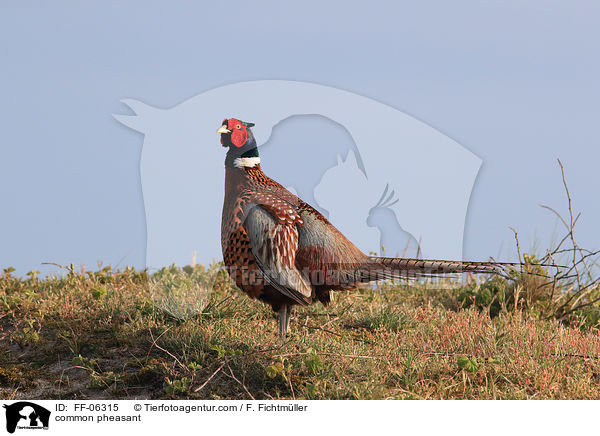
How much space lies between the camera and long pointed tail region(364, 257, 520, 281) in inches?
205

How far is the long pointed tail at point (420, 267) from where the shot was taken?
5195mm

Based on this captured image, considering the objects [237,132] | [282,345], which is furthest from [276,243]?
[237,132]

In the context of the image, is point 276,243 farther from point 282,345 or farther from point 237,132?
point 237,132

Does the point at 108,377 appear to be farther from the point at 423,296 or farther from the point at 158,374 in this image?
the point at 423,296

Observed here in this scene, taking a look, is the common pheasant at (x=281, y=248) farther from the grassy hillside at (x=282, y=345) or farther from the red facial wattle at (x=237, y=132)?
the grassy hillside at (x=282, y=345)

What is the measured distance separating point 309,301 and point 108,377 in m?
1.92

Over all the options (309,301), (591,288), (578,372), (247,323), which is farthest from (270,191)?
(591,288)

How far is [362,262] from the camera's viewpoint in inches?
219

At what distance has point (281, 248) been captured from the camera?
533cm
